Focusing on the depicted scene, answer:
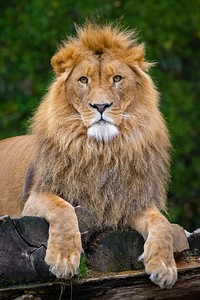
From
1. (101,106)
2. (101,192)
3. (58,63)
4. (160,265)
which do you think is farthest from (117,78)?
(160,265)

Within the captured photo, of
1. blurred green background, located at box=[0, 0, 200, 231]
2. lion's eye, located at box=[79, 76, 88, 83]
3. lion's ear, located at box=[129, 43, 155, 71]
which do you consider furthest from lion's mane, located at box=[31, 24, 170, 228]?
blurred green background, located at box=[0, 0, 200, 231]

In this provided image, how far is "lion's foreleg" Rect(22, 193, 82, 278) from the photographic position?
614cm

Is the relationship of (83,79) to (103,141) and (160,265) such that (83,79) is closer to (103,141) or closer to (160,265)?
(103,141)

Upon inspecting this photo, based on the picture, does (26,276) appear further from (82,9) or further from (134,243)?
(82,9)

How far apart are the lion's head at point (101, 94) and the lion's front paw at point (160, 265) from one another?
2.43 feet

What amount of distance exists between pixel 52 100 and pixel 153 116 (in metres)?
0.59

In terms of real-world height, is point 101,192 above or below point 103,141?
below

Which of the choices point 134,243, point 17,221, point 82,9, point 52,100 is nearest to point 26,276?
point 17,221

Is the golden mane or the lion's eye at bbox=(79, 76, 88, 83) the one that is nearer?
the lion's eye at bbox=(79, 76, 88, 83)

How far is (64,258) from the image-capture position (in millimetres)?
6176

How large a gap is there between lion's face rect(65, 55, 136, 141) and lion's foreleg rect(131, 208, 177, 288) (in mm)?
537

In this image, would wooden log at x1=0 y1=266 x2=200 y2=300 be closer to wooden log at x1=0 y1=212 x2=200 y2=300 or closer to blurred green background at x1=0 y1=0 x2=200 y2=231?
wooden log at x1=0 y1=212 x2=200 y2=300

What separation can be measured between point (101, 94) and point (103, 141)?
26 centimetres

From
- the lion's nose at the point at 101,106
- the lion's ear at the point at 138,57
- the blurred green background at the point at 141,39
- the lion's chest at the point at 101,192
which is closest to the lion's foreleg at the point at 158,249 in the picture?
the lion's chest at the point at 101,192
